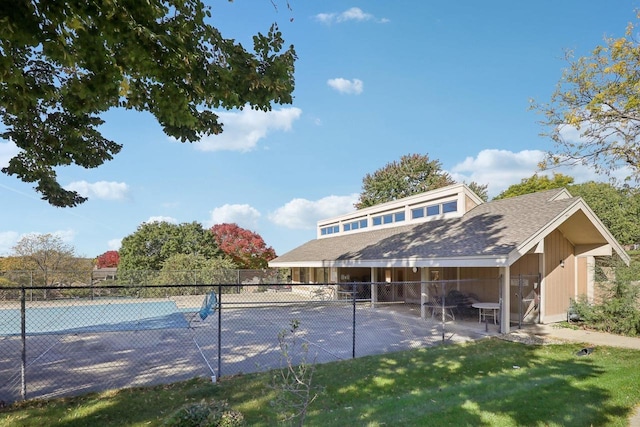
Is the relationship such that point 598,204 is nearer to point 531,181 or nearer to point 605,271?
point 531,181

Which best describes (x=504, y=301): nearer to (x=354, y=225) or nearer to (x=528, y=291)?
(x=528, y=291)

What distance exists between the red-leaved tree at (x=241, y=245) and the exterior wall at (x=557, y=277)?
83.0ft

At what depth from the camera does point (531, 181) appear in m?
36.1

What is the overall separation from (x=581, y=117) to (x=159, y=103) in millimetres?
12595

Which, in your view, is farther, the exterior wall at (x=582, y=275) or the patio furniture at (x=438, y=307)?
the exterior wall at (x=582, y=275)

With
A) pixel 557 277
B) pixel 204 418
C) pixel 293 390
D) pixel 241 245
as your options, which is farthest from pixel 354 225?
pixel 293 390

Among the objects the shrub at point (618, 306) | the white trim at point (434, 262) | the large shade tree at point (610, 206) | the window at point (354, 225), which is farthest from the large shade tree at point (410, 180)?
the shrub at point (618, 306)

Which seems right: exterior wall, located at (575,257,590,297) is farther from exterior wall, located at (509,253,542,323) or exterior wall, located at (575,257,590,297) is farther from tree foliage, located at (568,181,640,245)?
tree foliage, located at (568,181,640,245)

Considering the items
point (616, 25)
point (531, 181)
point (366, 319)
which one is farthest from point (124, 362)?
point (531, 181)

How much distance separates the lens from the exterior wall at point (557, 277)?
1277 cm

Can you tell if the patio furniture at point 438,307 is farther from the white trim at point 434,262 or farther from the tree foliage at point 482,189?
the tree foliage at point 482,189

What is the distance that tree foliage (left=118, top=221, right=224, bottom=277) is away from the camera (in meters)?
28.6

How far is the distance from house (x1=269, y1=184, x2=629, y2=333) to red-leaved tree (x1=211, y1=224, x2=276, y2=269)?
15.3 m

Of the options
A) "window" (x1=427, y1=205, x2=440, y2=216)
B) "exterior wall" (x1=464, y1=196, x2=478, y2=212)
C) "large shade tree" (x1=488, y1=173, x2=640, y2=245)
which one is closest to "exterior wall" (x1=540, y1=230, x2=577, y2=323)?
"exterior wall" (x1=464, y1=196, x2=478, y2=212)
